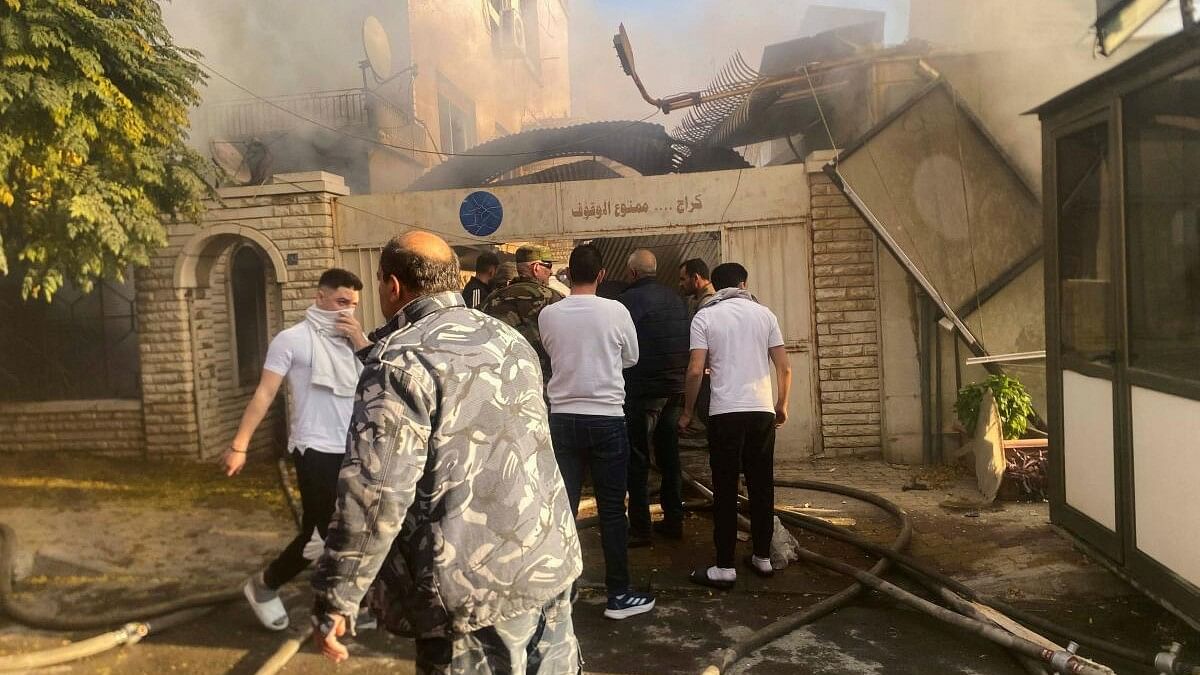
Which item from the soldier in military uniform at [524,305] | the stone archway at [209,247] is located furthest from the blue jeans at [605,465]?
the stone archway at [209,247]

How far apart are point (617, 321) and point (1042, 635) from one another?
2444 mm

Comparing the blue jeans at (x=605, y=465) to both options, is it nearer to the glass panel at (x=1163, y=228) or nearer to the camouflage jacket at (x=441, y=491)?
the camouflage jacket at (x=441, y=491)

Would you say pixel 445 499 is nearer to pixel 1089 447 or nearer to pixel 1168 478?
pixel 1168 478

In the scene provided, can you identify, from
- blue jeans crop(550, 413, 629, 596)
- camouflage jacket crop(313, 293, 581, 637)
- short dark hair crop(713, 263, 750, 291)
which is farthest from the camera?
short dark hair crop(713, 263, 750, 291)

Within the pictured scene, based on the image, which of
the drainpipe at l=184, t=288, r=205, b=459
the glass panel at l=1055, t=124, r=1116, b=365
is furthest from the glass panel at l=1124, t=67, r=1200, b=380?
the drainpipe at l=184, t=288, r=205, b=459

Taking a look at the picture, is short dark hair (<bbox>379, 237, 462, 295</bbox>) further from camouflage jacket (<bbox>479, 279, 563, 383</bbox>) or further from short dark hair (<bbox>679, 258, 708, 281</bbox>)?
short dark hair (<bbox>679, 258, 708, 281</bbox>)

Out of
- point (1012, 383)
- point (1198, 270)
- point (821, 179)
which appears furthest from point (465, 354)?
point (821, 179)

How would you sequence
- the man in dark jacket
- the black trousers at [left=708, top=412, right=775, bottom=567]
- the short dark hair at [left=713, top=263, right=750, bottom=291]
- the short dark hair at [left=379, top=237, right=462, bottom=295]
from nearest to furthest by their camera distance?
the short dark hair at [left=379, top=237, right=462, bottom=295] < the black trousers at [left=708, top=412, right=775, bottom=567] < the short dark hair at [left=713, top=263, right=750, bottom=291] < the man in dark jacket

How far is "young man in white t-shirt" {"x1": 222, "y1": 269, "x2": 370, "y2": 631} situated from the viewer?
155 inches

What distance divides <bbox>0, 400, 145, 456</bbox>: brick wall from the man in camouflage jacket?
8.03 meters

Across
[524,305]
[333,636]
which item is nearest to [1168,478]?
[333,636]

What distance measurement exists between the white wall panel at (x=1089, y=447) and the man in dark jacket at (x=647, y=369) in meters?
2.20

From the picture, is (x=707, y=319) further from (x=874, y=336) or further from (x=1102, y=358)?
(x=874, y=336)

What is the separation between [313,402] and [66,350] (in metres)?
6.98
